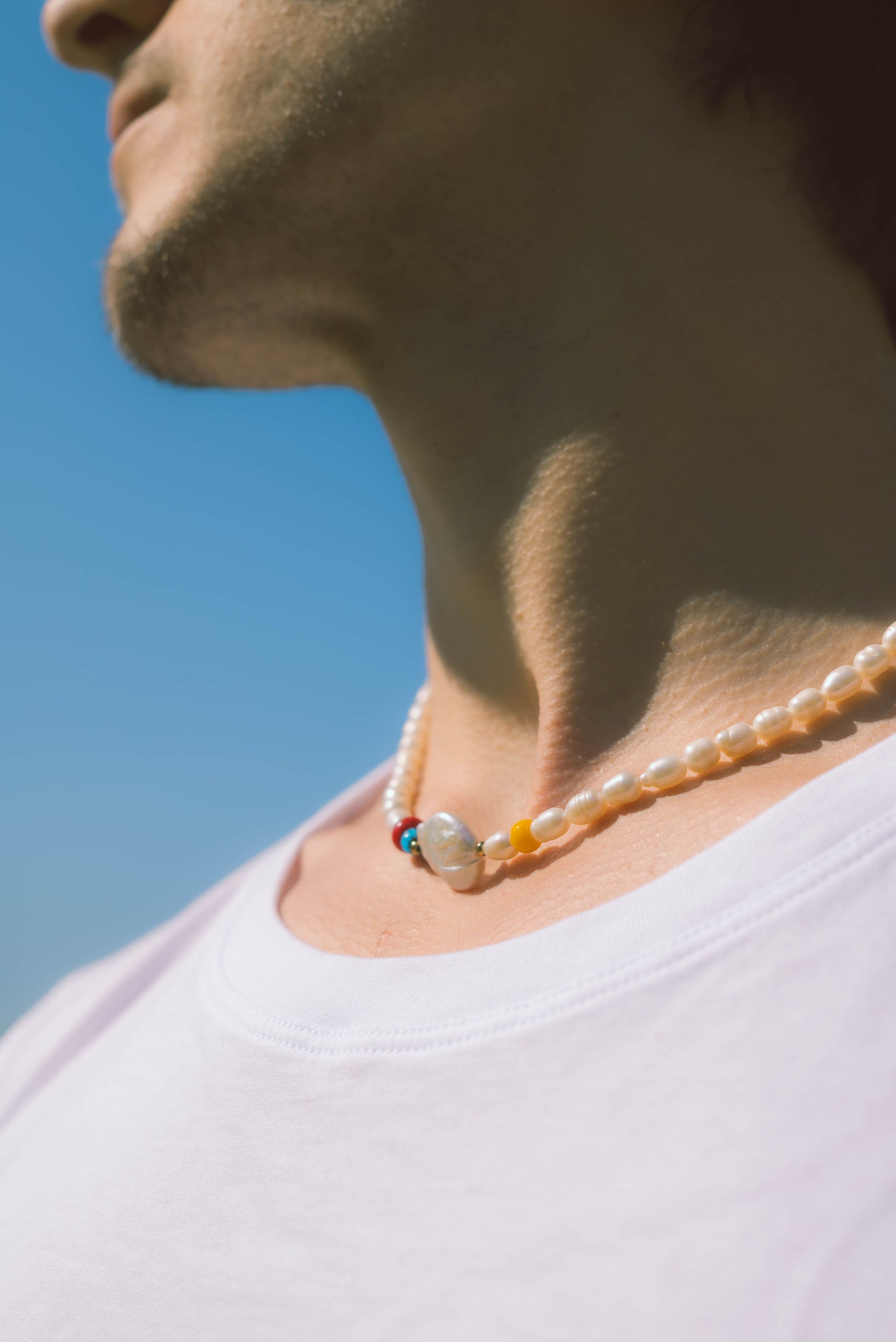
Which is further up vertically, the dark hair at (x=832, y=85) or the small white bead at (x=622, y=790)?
the dark hair at (x=832, y=85)

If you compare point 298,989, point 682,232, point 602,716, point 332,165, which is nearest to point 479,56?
point 332,165

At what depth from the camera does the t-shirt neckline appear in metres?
0.82

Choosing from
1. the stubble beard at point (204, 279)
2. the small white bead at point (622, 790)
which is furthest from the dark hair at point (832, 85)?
the small white bead at point (622, 790)

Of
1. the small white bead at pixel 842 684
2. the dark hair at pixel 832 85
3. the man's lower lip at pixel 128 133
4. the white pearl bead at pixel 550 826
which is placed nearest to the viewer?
the small white bead at pixel 842 684

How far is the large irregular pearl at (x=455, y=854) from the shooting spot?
1210mm

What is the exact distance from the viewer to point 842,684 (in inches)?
40.5

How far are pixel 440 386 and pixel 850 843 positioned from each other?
0.90m

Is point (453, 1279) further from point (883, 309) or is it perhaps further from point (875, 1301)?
point (883, 309)

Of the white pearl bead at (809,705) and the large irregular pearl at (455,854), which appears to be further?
the large irregular pearl at (455,854)

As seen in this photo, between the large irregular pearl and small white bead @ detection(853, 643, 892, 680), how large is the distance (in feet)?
1.79

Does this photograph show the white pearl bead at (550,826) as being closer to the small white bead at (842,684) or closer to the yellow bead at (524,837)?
the yellow bead at (524,837)

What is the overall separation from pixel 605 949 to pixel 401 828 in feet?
1.81

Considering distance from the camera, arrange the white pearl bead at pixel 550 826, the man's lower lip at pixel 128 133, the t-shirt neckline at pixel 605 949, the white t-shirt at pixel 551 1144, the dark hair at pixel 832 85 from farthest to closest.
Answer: the man's lower lip at pixel 128 133 < the dark hair at pixel 832 85 < the white pearl bead at pixel 550 826 < the t-shirt neckline at pixel 605 949 < the white t-shirt at pixel 551 1144

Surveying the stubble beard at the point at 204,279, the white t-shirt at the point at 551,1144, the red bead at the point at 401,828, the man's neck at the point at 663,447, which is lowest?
the white t-shirt at the point at 551,1144
